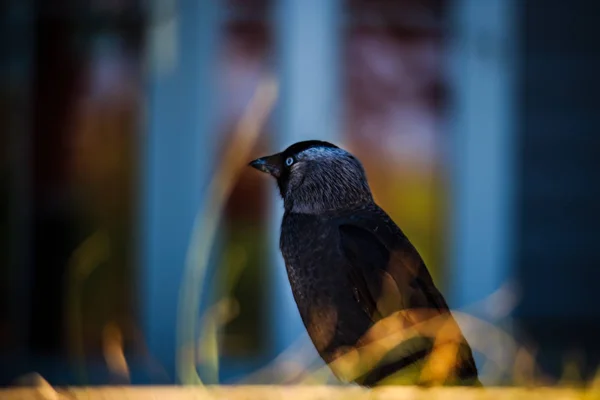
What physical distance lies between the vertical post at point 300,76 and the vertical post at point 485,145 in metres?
0.72

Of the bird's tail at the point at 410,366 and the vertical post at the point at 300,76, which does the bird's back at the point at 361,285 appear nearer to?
the bird's tail at the point at 410,366

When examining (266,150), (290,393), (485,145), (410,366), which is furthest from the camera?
(266,150)

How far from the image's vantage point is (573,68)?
495 cm

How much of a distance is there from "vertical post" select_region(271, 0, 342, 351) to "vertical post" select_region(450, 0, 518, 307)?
2.37ft

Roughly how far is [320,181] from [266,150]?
3.20m

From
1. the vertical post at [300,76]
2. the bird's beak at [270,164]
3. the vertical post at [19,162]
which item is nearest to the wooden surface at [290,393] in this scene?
the bird's beak at [270,164]

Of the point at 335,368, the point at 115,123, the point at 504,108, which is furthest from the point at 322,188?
the point at 115,123

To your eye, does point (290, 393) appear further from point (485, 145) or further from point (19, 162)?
point (19, 162)

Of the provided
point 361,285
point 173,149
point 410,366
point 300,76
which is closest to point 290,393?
point 410,366

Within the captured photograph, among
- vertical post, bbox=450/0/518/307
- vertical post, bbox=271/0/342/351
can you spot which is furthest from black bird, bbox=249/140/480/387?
vertical post, bbox=450/0/518/307

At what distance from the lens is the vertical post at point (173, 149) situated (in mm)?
5027

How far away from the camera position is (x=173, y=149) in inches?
199

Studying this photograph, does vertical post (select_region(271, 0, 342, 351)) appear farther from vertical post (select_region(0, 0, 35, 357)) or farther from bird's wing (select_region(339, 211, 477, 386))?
bird's wing (select_region(339, 211, 477, 386))

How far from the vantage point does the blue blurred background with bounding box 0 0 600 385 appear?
4.92 meters
